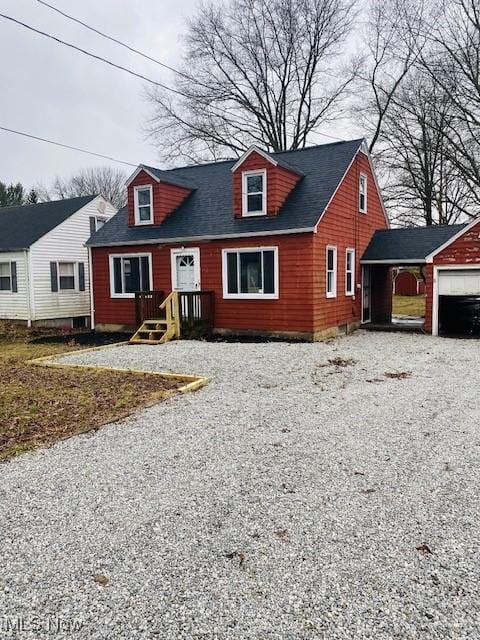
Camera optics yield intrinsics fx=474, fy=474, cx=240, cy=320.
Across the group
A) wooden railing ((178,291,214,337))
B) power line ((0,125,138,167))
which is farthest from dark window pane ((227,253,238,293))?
power line ((0,125,138,167))

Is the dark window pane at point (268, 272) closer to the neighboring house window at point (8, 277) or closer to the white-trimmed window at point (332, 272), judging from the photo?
the white-trimmed window at point (332, 272)

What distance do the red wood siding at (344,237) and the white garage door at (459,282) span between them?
2.80 m

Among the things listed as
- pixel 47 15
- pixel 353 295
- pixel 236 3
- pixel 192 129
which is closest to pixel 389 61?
pixel 236 3

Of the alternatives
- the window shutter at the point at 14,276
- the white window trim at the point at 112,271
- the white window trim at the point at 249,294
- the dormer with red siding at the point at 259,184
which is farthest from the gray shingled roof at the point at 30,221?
the dormer with red siding at the point at 259,184

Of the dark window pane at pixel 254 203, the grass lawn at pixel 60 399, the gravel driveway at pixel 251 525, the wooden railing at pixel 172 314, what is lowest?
the gravel driveway at pixel 251 525

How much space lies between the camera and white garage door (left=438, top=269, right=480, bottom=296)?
43.3ft

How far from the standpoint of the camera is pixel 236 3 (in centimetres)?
2514

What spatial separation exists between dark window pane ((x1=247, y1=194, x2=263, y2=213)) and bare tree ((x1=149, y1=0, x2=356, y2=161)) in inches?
571

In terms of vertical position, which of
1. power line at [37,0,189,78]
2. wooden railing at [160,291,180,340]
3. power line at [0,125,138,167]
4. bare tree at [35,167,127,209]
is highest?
bare tree at [35,167,127,209]

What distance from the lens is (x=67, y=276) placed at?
19.3 meters

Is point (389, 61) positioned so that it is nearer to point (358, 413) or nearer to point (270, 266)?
point (270, 266)

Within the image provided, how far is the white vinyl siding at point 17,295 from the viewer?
17891 mm

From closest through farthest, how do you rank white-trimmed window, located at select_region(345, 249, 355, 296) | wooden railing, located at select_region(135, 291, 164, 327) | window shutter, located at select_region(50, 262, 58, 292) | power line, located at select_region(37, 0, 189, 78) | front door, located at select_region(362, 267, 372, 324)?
power line, located at select_region(37, 0, 189, 78) → wooden railing, located at select_region(135, 291, 164, 327) → white-trimmed window, located at select_region(345, 249, 355, 296) → front door, located at select_region(362, 267, 372, 324) → window shutter, located at select_region(50, 262, 58, 292)

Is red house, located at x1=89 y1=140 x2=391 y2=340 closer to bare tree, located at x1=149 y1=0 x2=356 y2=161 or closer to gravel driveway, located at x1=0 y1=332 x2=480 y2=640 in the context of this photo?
gravel driveway, located at x1=0 y1=332 x2=480 y2=640
